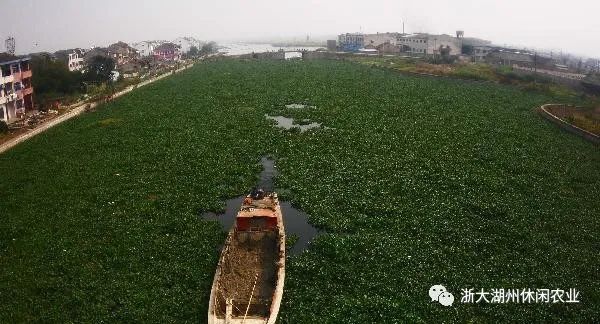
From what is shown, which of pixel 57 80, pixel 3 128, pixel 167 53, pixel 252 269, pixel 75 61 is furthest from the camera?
pixel 167 53

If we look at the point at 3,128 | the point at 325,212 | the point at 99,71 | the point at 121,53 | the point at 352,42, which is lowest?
the point at 325,212

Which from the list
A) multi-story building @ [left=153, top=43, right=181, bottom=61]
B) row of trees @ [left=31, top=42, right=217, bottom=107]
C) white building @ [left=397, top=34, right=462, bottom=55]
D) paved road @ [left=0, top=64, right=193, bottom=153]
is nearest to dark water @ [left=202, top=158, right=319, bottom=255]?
paved road @ [left=0, top=64, right=193, bottom=153]

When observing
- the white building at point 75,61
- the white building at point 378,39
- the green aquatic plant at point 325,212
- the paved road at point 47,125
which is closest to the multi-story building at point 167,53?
the white building at point 75,61

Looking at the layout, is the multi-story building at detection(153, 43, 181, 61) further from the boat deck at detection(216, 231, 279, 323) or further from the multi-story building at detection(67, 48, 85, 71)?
the boat deck at detection(216, 231, 279, 323)

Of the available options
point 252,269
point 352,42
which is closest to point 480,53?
point 352,42

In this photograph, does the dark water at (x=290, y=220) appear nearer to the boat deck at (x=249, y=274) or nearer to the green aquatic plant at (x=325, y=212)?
the green aquatic plant at (x=325, y=212)

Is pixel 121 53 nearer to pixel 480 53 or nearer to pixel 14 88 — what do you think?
pixel 14 88

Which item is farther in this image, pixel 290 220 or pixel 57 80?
pixel 57 80

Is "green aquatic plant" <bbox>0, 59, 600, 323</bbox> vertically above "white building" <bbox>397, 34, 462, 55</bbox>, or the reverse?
"white building" <bbox>397, 34, 462, 55</bbox>
